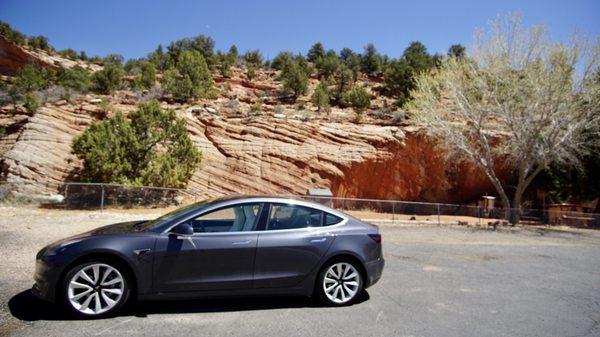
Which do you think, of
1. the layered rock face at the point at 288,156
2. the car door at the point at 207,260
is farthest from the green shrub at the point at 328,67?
the car door at the point at 207,260

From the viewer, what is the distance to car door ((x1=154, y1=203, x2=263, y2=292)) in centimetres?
480

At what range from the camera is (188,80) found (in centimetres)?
2802

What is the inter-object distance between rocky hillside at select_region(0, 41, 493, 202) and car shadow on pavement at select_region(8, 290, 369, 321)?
15455 mm

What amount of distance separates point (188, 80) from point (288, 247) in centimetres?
2523

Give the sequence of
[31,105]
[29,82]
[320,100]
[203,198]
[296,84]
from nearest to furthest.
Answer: [203,198]
[31,105]
[29,82]
[320,100]
[296,84]

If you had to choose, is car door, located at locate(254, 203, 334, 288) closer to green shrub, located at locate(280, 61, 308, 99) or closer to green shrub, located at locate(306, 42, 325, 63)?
green shrub, located at locate(280, 61, 308, 99)

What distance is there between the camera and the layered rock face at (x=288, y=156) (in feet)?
64.8

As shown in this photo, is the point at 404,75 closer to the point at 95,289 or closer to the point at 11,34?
the point at 95,289

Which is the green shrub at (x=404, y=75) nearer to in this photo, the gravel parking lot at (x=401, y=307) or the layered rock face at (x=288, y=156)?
the layered rock face at (x=288, y=156)

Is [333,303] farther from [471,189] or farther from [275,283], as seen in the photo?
[471,189]

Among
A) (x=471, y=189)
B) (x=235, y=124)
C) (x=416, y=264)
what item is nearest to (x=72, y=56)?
(x=235, y=124)

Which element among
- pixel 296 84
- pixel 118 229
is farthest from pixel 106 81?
pixel 118 229

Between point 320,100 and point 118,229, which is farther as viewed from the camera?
point 320,100

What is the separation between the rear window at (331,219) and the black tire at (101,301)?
8.94ft
